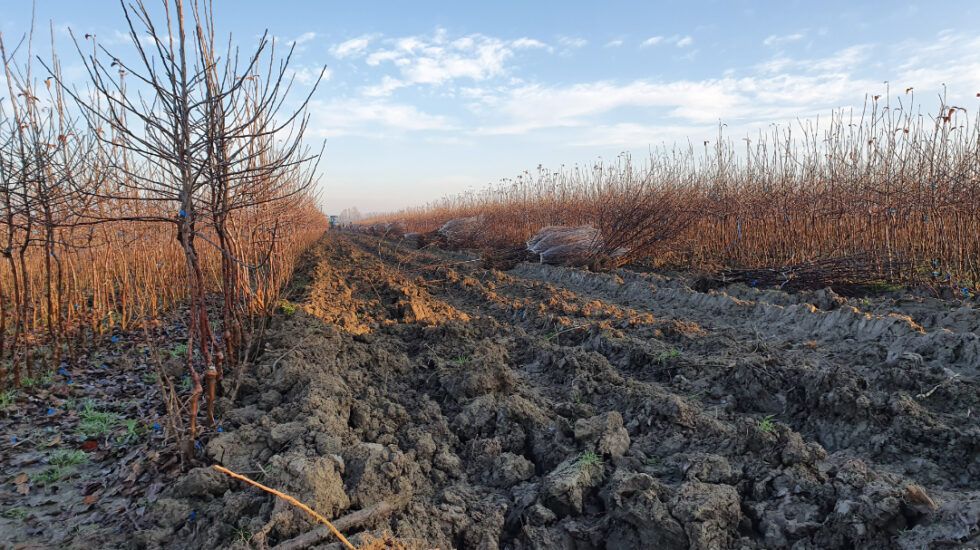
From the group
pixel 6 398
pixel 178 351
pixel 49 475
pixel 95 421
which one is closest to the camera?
pixel 49 475

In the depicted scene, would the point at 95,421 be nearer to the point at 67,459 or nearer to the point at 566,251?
the point at 67,459

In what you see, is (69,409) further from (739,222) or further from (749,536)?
(739,222)

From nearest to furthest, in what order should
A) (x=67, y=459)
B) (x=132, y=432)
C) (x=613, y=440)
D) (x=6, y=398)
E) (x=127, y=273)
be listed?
(x=613, y=440)
(x=67, y=459)
(x=132, y=432)
(x=6, y=398)
(x=127, y=273)

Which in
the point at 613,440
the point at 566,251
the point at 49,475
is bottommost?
the point at 49,475

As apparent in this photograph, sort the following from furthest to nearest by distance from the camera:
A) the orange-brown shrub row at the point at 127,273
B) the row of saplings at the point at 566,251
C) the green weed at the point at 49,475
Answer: the row of saplings at the point at 566,251, the orange-brown shrub row at the point at 127,273, the green weed at the point at 49,475

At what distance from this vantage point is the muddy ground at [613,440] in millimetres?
1970

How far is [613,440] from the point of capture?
100.0 inches

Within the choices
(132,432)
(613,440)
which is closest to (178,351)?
(132,432)

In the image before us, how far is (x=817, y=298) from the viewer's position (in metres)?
5.41

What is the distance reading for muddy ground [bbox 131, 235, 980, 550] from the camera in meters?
1.97

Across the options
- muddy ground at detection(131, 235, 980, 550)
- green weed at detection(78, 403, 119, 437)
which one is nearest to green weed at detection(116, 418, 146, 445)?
green weed at detection(78, 403, 119, 437)

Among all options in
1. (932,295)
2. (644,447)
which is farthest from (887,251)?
(644,447)

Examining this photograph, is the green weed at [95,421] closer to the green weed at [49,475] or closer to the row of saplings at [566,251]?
the green weed at [49,475]

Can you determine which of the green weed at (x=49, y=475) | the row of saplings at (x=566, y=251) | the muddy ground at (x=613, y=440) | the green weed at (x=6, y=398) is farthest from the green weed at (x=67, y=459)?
the row of saplings at (x=566, y=251)
